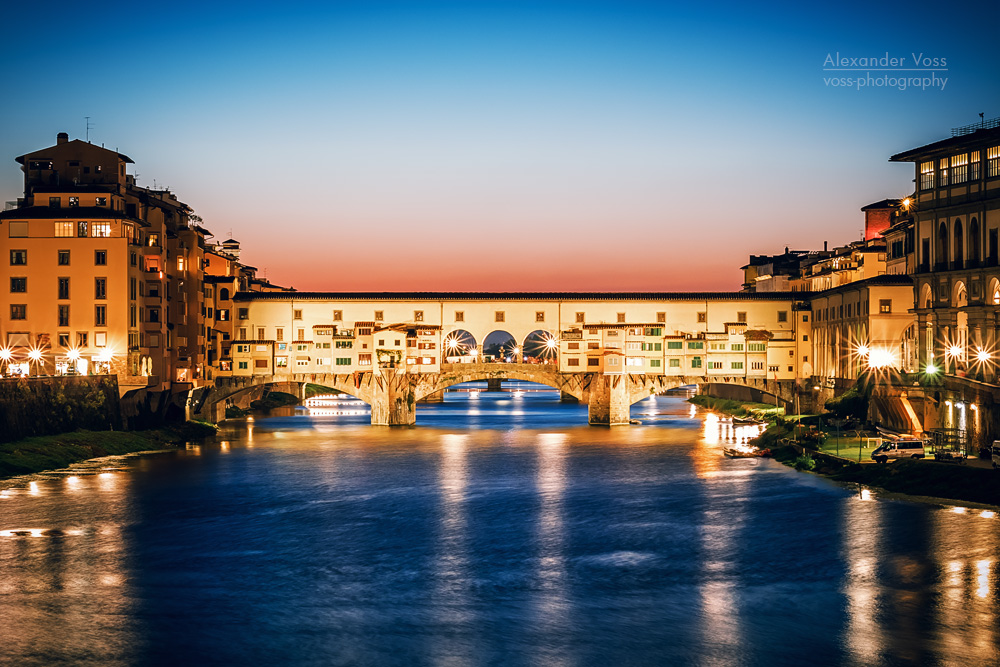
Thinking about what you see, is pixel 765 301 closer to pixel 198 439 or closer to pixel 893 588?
pixel 198 439

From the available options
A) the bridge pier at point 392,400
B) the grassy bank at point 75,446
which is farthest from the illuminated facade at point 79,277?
the bridge pier at point 392,400

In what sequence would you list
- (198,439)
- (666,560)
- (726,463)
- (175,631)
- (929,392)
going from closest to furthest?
(175,631) < (666,560) < (929,392) < (726,463) < (198,439)

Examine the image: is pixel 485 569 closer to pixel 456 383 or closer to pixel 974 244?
pixel 974 244

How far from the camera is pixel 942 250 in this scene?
65812 millimetres

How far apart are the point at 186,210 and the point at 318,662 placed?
66145mm

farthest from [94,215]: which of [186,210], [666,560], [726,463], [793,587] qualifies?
[793,587]

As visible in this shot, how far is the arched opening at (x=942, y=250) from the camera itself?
65.2 metres

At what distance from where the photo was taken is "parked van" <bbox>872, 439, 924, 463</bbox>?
51831 millimetres

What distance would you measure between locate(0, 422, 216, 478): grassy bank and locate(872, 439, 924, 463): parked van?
143 ft

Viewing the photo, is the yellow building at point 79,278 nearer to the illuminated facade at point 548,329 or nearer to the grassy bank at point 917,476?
the illuminated facade at point 548,329

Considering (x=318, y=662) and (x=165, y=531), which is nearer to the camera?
(x=318, y=662)

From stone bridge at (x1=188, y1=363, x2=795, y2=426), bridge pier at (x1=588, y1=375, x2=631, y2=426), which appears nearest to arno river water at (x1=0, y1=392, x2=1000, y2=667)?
stone bridge at (x1=188, y1=363, x2=795, y2=426)

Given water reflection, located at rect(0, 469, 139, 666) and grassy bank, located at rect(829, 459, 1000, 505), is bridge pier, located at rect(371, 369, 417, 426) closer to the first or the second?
water reflection, located at rect(0, 469, 139, 666)

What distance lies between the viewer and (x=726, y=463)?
65000 mm
